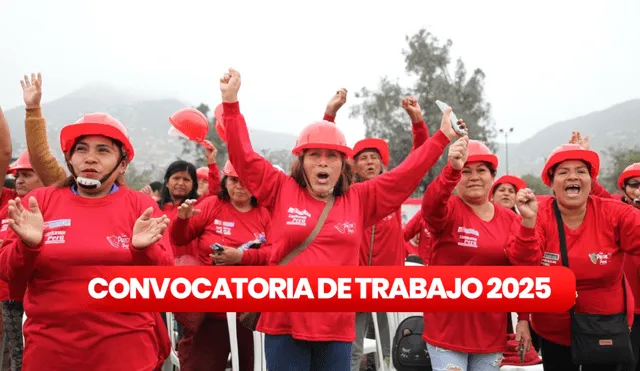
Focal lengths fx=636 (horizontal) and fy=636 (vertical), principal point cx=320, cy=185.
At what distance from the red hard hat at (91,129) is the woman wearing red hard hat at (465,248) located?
6.55ft

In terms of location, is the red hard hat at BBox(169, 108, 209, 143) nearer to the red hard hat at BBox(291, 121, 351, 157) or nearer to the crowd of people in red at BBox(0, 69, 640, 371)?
the crowd of people in red at BBox(0, 69, 640, 371)

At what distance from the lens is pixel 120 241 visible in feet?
11.0

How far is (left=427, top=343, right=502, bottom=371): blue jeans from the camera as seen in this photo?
4258mm

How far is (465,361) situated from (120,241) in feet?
7.90

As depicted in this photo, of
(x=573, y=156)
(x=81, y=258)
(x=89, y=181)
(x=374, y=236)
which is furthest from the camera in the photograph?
(x=374, y=236)

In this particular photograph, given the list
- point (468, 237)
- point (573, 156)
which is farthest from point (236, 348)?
point (573, 156)

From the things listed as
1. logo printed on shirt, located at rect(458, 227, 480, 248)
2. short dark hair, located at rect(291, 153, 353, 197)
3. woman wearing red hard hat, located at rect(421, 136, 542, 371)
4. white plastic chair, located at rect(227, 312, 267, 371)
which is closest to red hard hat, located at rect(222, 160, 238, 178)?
white plastic chair, located at rect(227, 312, 267, 371)

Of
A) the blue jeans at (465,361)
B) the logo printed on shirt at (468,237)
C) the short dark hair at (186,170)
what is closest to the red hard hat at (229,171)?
the short dark hair at (186,170)

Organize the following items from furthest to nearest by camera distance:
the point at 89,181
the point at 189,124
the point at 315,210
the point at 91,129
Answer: the point at 189,124
the point at 315,210
the point at 91,129
the point at 89,181

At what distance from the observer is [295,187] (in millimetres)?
3947

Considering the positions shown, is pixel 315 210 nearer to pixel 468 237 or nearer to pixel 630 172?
pixel 468 237

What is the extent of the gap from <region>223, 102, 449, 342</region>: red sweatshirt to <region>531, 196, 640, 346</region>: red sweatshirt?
0.95 metres

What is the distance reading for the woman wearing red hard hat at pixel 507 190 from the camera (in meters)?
6.52

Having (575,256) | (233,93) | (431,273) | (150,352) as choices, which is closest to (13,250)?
(150,352)
